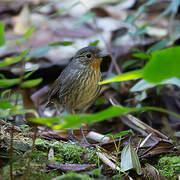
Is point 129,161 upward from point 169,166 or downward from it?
upward

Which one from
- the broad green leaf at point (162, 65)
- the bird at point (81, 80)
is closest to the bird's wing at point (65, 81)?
the bird at point (81, 80)

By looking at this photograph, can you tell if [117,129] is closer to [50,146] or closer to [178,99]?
[178,99]

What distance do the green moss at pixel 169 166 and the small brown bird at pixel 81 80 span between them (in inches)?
68.5

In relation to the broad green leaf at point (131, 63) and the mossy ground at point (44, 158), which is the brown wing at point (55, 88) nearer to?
the broad green leaf at point (131, 63)

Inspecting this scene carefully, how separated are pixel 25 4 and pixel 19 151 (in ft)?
23.9

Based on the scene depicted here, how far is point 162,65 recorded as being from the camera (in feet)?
5.99

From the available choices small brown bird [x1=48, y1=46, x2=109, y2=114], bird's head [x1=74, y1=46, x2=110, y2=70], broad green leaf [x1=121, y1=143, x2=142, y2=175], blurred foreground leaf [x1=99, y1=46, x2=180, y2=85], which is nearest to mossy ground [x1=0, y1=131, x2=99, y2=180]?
broad green leaf [x1=121, y1=143, x2=142, y2=175]

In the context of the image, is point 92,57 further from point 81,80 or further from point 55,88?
point 55,88

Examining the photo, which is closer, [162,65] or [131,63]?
[162,65]

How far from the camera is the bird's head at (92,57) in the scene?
473 centimetres

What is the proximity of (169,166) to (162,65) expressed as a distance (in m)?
1.30

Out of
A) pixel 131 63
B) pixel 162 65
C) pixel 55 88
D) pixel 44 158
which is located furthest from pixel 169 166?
pixel 131 63

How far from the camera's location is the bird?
4.60 m

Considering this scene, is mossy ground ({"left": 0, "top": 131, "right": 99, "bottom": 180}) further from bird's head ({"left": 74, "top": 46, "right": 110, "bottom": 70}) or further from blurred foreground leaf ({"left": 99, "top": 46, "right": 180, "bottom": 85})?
bird's head ({"left": 74, "top": 46, "right": 110, "bottom": 70})
